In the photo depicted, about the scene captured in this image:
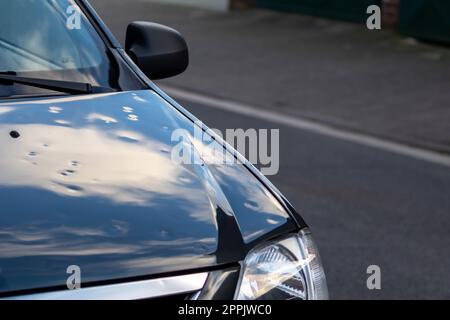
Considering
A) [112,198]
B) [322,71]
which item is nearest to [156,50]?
[112,198]

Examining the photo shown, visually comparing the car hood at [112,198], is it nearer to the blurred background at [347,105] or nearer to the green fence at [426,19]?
the blurred background at [347,105]

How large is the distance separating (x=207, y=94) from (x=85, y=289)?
1045cm

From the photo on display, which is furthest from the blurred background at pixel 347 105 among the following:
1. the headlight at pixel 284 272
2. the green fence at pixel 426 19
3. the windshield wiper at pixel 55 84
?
the headlight at pixel 284 272

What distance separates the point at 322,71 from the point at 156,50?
9.82 meters

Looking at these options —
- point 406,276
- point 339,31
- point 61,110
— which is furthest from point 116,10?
point 61,110

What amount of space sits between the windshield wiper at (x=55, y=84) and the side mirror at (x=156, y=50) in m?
0.63

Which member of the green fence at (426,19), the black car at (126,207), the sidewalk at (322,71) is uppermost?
the black car at (126,207)

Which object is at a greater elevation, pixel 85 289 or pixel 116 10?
pixel 85 289

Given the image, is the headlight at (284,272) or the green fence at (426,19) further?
the green fence at (426,19)

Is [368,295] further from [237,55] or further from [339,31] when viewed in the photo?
[339,31]

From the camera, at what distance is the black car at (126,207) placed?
310 centimetres

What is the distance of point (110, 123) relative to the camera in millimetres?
3824

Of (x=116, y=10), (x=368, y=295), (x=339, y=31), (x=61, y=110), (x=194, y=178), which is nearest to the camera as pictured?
(x=194, y=178)

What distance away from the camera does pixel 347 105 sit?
12750mm
